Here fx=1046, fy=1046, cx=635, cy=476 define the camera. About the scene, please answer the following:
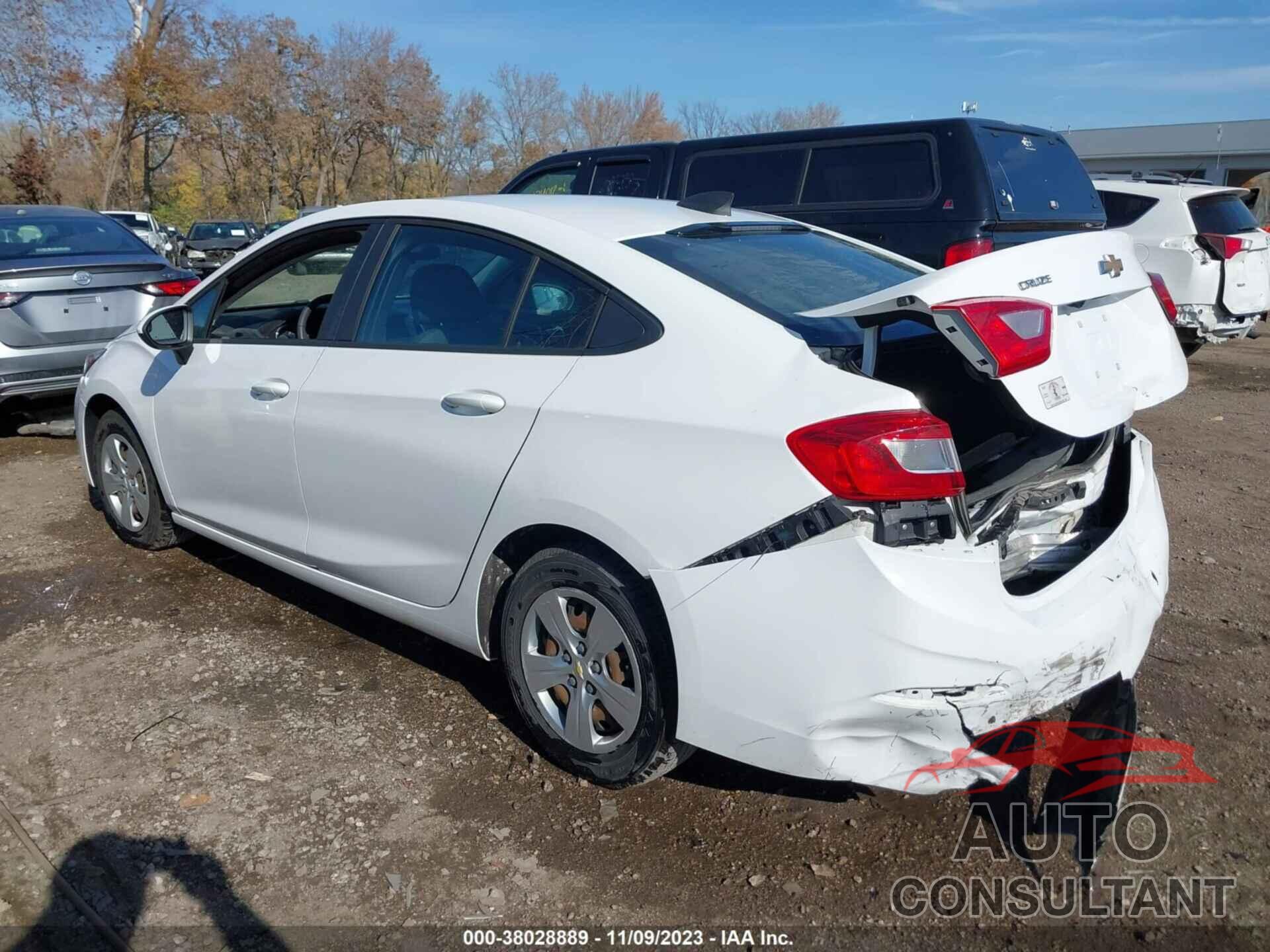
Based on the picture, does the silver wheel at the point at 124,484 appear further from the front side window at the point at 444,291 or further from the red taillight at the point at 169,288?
the red taillight at the point at 169,288

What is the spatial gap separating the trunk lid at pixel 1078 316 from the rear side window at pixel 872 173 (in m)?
4.11

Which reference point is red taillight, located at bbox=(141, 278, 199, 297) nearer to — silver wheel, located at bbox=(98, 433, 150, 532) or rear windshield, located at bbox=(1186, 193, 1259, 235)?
silver wheel, located at bbox=(98, 433, 150, 532)

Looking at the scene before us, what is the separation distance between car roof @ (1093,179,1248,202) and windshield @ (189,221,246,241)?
22381mm

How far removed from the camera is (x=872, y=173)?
7.27 metres

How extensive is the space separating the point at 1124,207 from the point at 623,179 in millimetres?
5413

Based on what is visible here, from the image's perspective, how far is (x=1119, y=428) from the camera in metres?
3.23

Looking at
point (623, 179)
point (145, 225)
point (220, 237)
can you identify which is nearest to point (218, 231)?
point (220, 237)

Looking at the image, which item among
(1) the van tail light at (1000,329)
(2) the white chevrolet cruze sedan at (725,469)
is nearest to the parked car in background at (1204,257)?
(2) the white chevrolet cruze sedan at (725,469)

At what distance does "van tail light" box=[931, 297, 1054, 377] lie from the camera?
7.79 feet

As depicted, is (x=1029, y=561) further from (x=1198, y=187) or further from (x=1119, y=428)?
(x=1198, y=187)

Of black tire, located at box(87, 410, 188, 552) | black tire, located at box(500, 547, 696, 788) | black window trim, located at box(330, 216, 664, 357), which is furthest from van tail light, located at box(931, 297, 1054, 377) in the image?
black tire, located at box(87, 410, 188, 552)

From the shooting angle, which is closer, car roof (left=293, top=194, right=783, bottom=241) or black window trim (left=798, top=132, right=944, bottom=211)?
car roof (left=293, top=194, right=783, bottom=241)

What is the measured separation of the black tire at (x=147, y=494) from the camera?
4.84 meters

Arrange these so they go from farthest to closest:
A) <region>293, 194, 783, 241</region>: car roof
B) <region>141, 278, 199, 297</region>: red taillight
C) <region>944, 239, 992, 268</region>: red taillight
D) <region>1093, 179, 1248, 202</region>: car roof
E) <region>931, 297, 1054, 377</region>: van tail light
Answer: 1. <region>1093, 179, 1248, 202</region>: car roof
2. <region>141, 278, 199, 297</region>: red taillight
3. <region>944, 239, 992, 268</region>: red taillight
4. <region>293, 194, 783, 241</region>: car roof
5. <region>931, 297, 1054, 377</region>: van tail light
